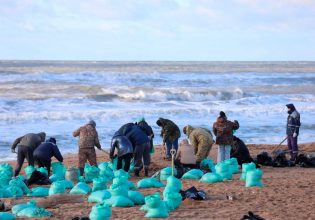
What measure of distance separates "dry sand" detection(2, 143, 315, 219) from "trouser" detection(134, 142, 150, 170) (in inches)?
23.0

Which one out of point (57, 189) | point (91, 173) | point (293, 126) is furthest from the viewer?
point (293, 126)

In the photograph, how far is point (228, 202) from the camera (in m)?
10.0

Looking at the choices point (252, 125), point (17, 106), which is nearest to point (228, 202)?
point (252, 125)

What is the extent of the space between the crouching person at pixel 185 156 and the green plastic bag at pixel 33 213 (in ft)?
15.6

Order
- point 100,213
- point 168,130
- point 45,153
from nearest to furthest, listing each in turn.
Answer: point 100,213 < point 45,153 < point 168,130

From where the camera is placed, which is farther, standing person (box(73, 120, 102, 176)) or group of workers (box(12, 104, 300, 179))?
standing person (box(73, 120, 102, 176))

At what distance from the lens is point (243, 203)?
9.90 meters

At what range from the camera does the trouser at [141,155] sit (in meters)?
13.4

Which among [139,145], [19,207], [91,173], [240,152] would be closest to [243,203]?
[19,207]

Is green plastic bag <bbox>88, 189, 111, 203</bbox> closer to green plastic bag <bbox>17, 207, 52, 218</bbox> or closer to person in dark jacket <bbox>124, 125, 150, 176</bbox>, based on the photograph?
green plastic bag <bbox>17, 207, 52, 218</bbox>

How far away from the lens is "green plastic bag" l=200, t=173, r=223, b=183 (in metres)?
12.1

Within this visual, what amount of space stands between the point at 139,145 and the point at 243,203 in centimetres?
395

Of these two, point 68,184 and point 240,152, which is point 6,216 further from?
point 240,152

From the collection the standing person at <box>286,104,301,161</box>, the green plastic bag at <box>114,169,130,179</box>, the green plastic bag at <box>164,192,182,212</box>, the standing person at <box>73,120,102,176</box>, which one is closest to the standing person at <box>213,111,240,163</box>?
the standing person at <box>286,104,301,161</box>
